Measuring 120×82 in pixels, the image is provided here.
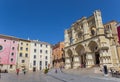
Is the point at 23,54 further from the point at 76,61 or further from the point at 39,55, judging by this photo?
the point at 76,61

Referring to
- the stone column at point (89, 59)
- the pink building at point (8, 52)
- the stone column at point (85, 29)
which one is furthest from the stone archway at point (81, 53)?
the pink building at point (8, 52)

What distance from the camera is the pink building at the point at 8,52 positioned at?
4897cm

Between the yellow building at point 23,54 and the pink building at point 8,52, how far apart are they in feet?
5.84

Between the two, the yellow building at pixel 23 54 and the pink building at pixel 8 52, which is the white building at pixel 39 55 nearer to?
the yellow building at pixel 23 54

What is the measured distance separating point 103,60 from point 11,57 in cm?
3693

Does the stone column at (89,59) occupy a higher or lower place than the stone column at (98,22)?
lower

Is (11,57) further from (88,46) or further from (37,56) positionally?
(88,46)

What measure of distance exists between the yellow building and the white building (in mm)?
1772

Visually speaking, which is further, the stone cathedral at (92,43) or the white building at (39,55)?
the white building at (39,55)

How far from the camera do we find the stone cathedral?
3241 centimetres

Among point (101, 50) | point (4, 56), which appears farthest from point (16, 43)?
point (101, 50)

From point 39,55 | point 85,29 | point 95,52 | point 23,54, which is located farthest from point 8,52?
point 95,52

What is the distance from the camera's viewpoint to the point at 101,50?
32.2 m

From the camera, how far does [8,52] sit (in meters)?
50.8
